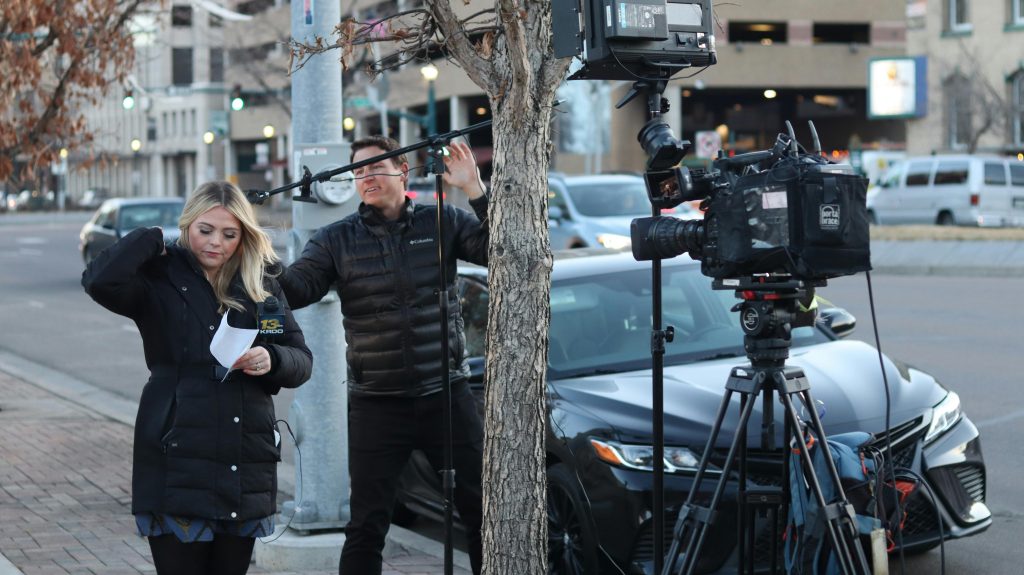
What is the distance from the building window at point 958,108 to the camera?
146 feet

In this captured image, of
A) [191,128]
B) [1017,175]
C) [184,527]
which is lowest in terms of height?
[184,527]

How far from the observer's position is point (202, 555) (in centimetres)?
416

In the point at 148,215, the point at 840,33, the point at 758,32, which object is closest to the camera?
the point at 148,215

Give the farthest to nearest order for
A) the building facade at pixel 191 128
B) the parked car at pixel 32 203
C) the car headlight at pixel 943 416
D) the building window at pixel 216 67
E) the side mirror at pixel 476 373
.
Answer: the building window at pixel 216 67 → the building facade at pixel 191 128 → the parked car at pixel 32 203 → the side mirror at pixel 476 373 → the car headlight at pixel 943 416

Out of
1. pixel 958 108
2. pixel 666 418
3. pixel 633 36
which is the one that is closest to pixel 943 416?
pixel 666 418

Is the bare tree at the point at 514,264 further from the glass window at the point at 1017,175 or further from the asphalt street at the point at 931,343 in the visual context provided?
the glass window at the point at 1017,175

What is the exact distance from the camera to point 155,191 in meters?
89.6

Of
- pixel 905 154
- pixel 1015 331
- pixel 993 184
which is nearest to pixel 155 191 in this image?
pixel 905 154

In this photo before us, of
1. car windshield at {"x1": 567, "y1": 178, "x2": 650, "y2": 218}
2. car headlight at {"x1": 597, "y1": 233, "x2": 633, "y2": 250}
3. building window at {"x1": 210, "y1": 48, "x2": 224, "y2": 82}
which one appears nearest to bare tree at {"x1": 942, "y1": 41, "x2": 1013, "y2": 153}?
car windshield at {"x1": 567, "y1": 178, "x2": 650, "y2": 218}

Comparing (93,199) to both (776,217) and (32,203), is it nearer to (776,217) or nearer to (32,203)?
(32,203)

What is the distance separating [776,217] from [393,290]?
169 cm

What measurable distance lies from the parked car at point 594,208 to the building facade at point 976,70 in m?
24.5

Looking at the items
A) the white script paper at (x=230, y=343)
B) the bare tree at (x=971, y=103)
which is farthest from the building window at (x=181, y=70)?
the white script paper at (x=230, y=343)

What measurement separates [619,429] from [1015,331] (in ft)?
29.6
